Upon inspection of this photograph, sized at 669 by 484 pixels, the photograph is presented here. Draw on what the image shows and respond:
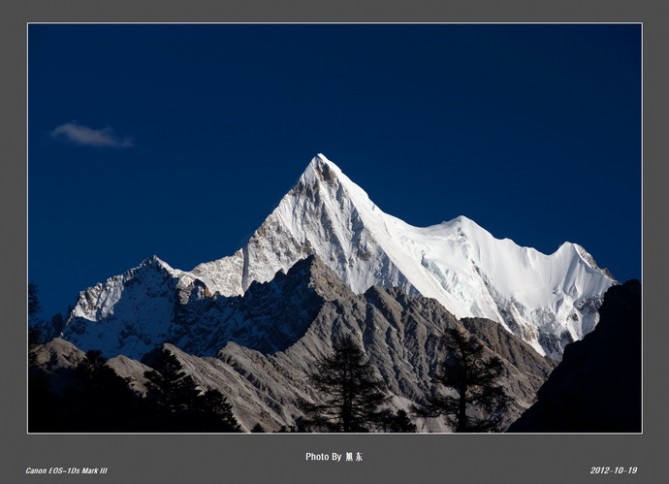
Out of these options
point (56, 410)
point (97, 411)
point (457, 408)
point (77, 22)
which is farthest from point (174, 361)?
point (77, 22)

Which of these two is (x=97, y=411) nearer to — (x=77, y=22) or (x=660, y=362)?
(x=77, y=22)

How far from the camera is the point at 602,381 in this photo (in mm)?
45438

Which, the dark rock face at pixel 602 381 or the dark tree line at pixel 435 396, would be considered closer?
the dark rock face at pixel 602 381

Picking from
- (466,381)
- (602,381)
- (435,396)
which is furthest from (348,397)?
(602,381)

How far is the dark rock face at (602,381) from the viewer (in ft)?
132

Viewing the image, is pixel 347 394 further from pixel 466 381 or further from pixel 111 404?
pixel 111 404

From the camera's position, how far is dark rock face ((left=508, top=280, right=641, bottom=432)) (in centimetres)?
4034

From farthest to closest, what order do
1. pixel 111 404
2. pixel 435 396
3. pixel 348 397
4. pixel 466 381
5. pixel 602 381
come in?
1. pixel 111 404
2. pixel 348 397
3. pixel 602 381
4. pixel 435 396
5. pixel 466 381

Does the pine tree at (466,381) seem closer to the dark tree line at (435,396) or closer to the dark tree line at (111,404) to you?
the dark tree line at (435,396)

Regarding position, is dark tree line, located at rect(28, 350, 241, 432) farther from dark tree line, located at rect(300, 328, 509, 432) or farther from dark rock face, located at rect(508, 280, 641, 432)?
dark rock face, located at rect(508, 280, 641, 432)

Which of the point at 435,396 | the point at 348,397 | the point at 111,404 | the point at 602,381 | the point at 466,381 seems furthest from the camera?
the point at 111,404

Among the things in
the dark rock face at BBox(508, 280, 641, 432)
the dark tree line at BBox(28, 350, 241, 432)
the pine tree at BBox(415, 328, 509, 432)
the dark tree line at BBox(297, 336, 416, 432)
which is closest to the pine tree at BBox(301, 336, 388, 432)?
the dark tree line at BBox(297, 336, 416, 432)

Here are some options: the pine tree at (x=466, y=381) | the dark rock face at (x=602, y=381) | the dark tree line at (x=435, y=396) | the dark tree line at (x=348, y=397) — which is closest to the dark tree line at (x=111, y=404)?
the dark tree line at (x=348, y=397)

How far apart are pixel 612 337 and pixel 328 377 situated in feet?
41.9
